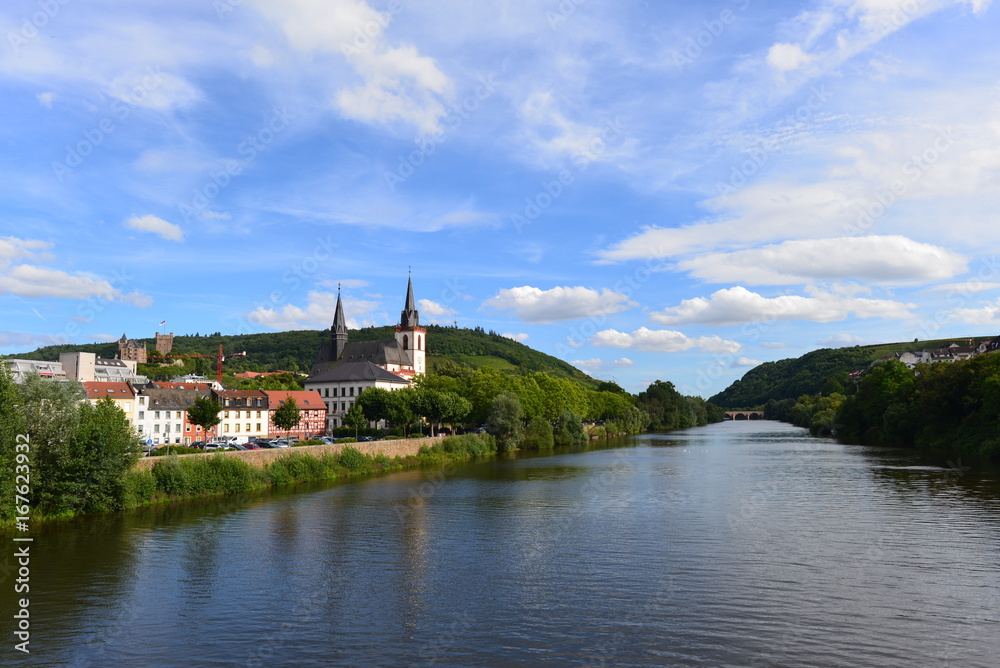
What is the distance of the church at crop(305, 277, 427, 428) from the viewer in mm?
126750

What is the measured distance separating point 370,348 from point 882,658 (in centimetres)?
13933

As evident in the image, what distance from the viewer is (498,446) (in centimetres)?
9138

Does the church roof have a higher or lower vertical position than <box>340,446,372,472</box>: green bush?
higher

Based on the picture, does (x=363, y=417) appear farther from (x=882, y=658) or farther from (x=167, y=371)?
(x=167, y=371)

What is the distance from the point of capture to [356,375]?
127 m

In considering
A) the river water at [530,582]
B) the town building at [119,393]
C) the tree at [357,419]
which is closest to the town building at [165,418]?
the town building at [119,393]

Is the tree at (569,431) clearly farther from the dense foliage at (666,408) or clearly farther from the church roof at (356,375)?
the dense foliage at (666,408)

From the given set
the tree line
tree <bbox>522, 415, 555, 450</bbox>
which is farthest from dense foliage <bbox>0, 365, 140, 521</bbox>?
the tree line

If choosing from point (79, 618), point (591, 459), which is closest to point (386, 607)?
point (79, 618)

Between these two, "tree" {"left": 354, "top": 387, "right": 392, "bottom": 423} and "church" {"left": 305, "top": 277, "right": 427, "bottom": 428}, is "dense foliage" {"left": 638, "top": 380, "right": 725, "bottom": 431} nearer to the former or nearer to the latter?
"church" {"left": 305, "top": 277, "right": 427, "bottom": 428}

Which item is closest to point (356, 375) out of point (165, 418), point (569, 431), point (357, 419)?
point (357, 419)

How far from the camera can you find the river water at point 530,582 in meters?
17.0

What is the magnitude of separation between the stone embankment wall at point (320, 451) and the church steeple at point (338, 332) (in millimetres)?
81782

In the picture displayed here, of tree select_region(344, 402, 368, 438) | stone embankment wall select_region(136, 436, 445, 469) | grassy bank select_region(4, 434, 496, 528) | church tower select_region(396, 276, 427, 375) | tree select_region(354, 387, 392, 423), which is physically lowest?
grassy bank select_region(4, 434, 496, 528)
